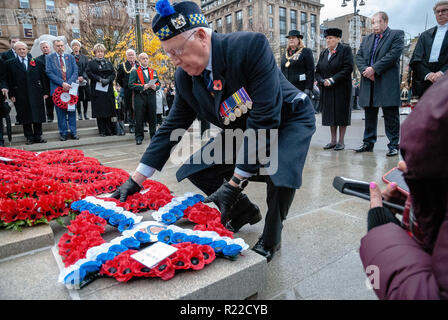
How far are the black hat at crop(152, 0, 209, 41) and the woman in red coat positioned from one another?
4.26 feet

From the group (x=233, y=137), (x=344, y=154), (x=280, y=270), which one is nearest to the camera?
(x=280, y=270)

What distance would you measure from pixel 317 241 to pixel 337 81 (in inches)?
166

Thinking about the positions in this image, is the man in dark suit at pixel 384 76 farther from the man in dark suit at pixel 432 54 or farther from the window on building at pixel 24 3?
the window on building at pixel 24 3

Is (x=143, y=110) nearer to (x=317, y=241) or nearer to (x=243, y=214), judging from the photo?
(x=243, y=214)

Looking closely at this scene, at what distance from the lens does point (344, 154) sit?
215 inches

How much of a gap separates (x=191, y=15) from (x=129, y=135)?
23.2ft

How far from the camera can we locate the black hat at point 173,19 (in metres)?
1.78

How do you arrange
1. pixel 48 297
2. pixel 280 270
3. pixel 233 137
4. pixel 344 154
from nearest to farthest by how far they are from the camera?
1. pixel 48 297
2. pixel 280 270
3. pixel 233 137
4. pixel 344 154

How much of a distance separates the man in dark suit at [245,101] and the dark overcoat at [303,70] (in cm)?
463

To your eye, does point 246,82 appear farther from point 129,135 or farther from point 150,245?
point 129,135

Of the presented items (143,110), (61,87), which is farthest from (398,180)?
(61,87)

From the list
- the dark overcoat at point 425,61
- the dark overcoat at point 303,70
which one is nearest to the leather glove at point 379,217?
the dark overcoat at point 425,61

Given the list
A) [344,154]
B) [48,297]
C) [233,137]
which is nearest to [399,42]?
[344,154]

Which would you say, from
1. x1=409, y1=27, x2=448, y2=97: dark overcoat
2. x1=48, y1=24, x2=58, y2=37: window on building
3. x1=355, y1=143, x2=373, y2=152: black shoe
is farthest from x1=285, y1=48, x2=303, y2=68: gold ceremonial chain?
x1=48, y1=24, x2=58, y2=37: window on building
